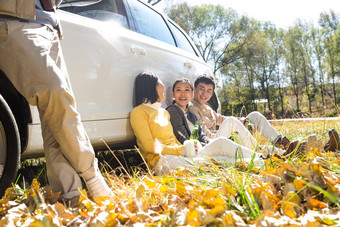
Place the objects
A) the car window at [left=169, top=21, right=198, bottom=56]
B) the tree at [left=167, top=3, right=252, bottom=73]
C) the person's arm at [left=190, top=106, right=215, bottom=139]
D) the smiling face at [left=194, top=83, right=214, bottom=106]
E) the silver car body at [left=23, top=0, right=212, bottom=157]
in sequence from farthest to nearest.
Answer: the tree at [left=167, top=3, right=252, bottom=73] < the car window at [left=169, top=21, right=198, bottom=56] < the smiling face at [left=194, top=83, right=214, bottom=106] < the person's arm at [left=190, top=106, right=215, bottom=139] < the silver car body at [left=23, top=0, right=212, bottom=157]

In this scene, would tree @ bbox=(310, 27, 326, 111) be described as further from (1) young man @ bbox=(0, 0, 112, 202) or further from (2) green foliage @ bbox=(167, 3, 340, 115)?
(1) young man @ bbox=(0, 0, 112, 202)

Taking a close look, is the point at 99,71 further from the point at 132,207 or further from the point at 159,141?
the point at 132,207

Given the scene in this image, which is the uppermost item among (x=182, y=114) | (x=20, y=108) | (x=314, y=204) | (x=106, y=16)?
(x=106, y=16)

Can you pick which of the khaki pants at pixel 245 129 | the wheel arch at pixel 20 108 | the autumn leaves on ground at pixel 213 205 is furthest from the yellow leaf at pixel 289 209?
the wheel arch at pixel 20 108

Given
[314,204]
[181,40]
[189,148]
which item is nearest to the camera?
[314,204]

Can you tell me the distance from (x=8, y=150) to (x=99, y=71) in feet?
3.50

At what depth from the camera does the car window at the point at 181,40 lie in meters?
4.40

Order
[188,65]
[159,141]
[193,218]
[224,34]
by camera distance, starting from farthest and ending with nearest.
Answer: [224,34]
[188,65]
[159,141]
[193,218]

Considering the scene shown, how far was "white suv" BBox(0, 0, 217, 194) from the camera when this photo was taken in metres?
2.07

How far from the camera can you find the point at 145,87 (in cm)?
297

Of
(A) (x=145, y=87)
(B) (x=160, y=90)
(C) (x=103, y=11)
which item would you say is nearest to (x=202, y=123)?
(B) (x=160, y=90)

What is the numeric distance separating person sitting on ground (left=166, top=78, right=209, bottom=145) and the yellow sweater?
0.15 metres

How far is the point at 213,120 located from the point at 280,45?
32.0 metres

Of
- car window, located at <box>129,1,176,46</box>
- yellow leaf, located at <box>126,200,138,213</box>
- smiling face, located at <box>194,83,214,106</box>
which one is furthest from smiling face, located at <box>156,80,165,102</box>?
yellow leaf, located at <box>126,200,138,213</box>
